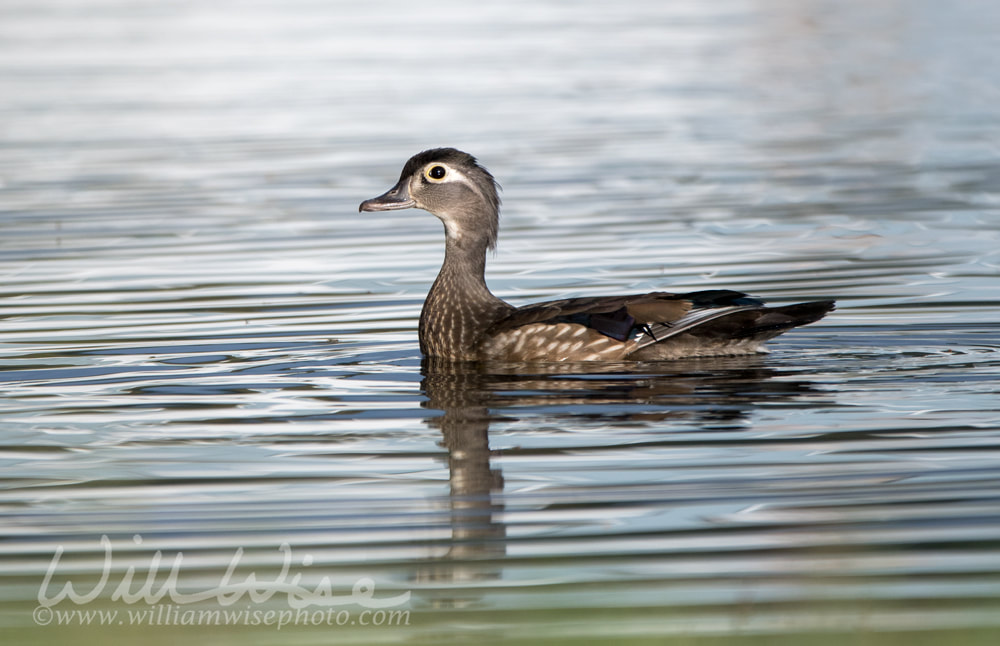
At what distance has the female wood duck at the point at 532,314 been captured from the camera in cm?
1092

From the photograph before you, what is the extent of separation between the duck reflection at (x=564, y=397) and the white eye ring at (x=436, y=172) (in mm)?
1463

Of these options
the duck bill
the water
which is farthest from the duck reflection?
the duck bill

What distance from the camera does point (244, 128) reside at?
27.2 metres

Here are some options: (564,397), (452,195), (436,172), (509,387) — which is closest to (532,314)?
(509,387)

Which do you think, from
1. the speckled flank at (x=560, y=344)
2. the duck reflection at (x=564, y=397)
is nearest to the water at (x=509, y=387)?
the duck reflection at (x=564, y=397)

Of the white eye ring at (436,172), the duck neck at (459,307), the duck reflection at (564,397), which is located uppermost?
the white eye ring at (436,172)

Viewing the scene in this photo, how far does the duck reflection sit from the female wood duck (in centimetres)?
10

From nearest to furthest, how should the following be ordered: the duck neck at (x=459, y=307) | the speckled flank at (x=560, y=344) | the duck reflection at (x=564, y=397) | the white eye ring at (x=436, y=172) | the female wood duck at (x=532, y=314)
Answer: the duck reflection at (x=564, y=397), the female wood duck at (x=532, y=314), the speckled flank at (x=560, y=344), the duck neck at (x=459, y=307), the white eye ring at (x=436, y=172)

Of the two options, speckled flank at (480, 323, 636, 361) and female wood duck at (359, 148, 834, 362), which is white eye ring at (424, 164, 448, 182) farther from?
speckled flank at (480, 323, 636, 361)

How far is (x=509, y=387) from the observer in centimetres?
1073

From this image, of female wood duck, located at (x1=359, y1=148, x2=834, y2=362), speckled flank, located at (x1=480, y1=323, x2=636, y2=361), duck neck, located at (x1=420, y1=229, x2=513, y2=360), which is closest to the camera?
female wood duck, located at (x1=359, y1=148, x2=834, y2=362)

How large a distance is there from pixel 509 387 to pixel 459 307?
1411 mm

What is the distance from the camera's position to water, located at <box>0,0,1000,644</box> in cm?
658

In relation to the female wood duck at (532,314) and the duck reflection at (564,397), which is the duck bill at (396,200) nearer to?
the female wood duck at (532,314)
